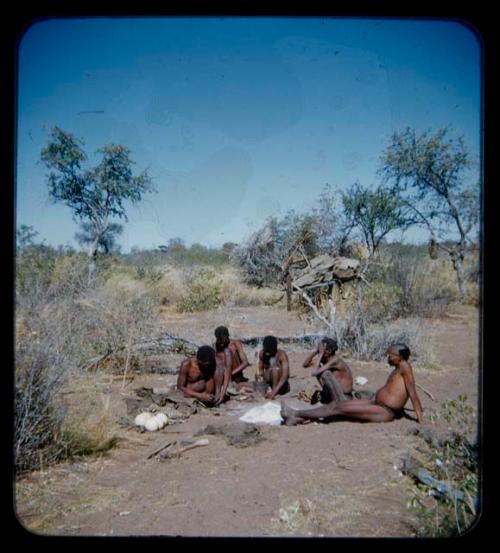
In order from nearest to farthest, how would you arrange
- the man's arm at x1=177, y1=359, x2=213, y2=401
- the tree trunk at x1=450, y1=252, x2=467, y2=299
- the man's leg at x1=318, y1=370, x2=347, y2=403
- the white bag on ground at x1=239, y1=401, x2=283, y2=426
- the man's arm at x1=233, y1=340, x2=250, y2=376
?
the white bag on ground at x1=239, y1=401, x2=283, y2=426 < the man's leg at x1=318, y1=370, x2=347, y2=403 < the man's arm at x1=177, y1=359, x2=213, y2=401 < the man's arm at x1=233, y1=340, x2=250, y2=376 < the tree trunk at x1=450, y1=252, x2=467, y2=299

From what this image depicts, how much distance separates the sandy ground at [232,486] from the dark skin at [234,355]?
1.37 meters

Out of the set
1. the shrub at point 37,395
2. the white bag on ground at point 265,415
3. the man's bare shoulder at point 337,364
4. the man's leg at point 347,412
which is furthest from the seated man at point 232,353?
the shrub at point 37,395

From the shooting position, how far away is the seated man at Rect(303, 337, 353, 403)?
5.81m

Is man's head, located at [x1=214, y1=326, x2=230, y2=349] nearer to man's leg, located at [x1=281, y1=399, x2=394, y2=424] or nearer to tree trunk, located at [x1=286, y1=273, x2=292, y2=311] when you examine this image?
man's leg, located at [x1=281, y1=399, x2=394, y2=424]

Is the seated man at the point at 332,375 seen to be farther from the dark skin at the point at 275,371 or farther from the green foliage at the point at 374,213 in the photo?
the green foliage at the point at 374,213

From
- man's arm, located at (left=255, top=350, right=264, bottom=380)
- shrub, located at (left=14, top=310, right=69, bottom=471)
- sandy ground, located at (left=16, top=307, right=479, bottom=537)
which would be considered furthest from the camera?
man's arm, located at (left=255, top=350, right=264, bottom=380)

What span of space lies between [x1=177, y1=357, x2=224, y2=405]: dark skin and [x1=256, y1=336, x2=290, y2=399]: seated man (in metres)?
0.79

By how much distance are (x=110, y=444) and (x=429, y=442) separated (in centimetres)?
→ 311

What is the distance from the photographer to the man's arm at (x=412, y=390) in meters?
5.13

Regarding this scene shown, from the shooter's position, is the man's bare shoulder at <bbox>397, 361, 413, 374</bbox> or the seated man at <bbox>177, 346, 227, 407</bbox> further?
the seated man at <bbox>177, 346, 227, 407</bbox>

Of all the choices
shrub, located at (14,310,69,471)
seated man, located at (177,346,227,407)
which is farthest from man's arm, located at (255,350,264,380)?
shrub, located at (14,310,69,471)

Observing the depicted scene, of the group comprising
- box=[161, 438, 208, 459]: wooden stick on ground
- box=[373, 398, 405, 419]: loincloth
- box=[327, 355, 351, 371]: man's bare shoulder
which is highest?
box=[327, 355, 351, 371]: man's bare shoulder
